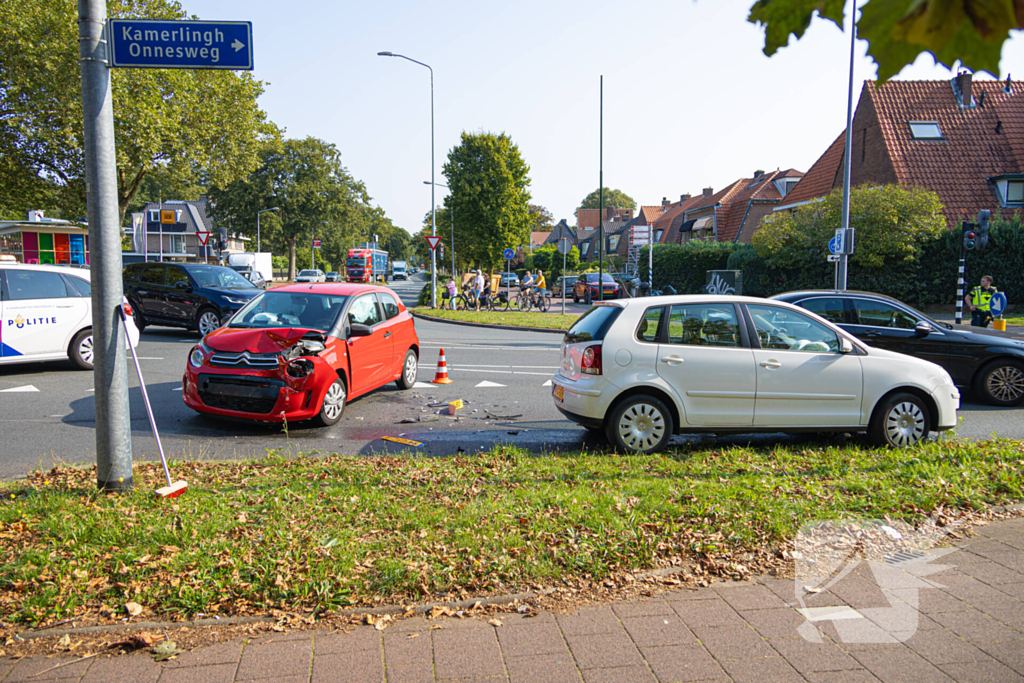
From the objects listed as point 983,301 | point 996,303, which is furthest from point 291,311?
point 996,303

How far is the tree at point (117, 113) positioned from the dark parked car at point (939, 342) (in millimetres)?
22266

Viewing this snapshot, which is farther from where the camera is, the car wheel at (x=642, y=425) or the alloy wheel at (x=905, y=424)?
the alloy wheel at (x=905, y=424)

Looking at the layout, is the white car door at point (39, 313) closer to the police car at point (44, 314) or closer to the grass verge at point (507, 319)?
the police car at point (44, 314)

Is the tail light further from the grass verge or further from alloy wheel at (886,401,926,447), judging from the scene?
the grass verge

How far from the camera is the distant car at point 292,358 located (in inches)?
290

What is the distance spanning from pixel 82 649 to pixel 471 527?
2030 mm

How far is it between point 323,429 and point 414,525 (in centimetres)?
378

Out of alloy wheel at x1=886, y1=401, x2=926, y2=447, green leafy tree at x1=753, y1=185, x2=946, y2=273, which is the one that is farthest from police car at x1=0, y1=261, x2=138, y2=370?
green leafy tree at x1=753, y1=185, x2=946, y2=273

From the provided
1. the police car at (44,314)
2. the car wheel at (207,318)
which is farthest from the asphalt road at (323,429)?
the car wheel at (207,318)

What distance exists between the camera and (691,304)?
22.0 ft

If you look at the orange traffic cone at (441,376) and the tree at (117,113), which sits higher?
the tree at (117,113)

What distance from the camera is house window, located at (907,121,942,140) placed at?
30.5m

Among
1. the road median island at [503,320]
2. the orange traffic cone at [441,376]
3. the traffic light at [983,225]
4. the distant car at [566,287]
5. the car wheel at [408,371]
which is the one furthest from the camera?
the distant car at [566,287]

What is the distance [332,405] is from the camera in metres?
7.81
